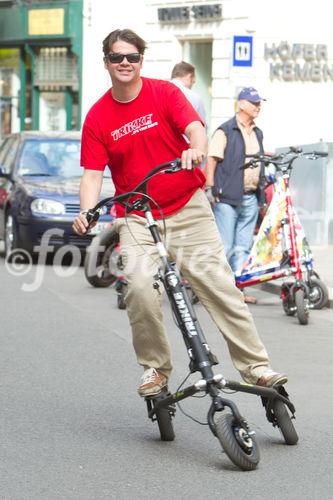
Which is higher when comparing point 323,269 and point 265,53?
point 265,53

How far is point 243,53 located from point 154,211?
39.1 feet

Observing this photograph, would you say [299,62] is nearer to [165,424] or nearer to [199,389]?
[165,424]

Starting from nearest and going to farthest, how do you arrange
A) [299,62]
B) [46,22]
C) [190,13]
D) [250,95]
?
1. [250,95]
2. [299,62]
3. [190,13]
4. [46,22]

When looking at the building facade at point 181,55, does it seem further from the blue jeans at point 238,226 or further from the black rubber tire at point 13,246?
the blue jeans at point 238,226

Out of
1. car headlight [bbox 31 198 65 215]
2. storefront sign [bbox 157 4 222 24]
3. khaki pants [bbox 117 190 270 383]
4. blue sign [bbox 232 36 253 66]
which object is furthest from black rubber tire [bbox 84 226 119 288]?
storefront sign [bbox 157 4 222 24]

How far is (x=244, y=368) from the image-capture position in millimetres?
6355

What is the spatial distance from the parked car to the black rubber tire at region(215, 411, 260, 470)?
10.1 meters

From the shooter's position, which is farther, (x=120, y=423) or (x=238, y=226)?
(x=238, y=226)

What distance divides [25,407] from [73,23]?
25.1 meters

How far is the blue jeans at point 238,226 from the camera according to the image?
40.9 ft

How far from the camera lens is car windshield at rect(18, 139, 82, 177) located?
17203 millimetres

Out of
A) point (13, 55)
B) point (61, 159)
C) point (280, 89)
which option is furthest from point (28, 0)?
point (61, 159)

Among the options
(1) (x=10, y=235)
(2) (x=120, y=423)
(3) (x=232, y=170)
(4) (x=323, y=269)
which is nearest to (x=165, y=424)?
(2) (x=120, y=423)

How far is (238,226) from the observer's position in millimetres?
12648
